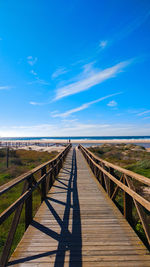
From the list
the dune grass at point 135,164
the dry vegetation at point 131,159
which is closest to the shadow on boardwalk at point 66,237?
the dune grass at point 135,164

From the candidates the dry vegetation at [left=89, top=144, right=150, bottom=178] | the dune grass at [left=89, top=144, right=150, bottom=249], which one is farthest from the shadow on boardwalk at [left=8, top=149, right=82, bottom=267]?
the dry vegetation at [left=89, top=144, right=150, bottom=178]

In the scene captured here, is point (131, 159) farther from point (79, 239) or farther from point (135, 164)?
point (79, 239)

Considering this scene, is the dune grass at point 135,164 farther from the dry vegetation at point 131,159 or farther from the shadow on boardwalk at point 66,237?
the shadow on boardwalk at point 66,237

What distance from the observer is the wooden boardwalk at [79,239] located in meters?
2.33

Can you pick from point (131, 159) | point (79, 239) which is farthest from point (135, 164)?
point (79, 239)

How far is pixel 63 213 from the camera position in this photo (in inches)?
157

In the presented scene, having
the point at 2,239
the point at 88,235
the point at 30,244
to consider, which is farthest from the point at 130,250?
the point at 2,239

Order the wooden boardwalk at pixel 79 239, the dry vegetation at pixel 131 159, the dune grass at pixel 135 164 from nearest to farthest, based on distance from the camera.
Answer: the wooden boardwalk at pixel 79 239
the dune grass at pixel 135 164
the dry vegetation at pixel 131 159

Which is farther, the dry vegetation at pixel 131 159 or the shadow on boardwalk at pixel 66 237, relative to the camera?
the dry vegetation at pixel 131 159

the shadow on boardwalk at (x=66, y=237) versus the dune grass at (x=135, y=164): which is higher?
the shadow on boardwalk at (x=66, y=237)

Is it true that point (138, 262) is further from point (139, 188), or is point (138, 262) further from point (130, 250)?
point (139, 188)

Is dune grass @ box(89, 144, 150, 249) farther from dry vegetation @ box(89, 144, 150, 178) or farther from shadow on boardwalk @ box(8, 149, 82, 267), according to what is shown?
shadow on boardwalk @ box(8, 149, 82, 267)

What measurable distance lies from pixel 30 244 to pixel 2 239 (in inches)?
65.8

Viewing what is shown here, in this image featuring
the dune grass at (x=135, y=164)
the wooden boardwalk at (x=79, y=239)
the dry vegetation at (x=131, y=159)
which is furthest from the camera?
the dry vegetation at (x=131, y=159)
